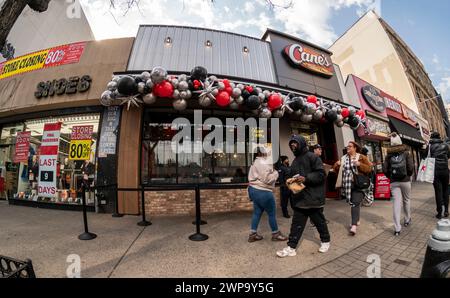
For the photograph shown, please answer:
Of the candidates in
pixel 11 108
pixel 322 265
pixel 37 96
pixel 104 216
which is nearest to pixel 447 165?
pixel 322 265

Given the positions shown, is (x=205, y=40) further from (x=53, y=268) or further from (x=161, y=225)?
(x=53, y=268)

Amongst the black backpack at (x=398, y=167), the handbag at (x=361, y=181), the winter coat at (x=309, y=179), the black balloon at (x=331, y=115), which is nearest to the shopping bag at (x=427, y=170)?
the black backpack at (x=398, y=167)

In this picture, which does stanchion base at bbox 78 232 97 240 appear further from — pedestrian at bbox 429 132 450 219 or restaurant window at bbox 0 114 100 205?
pedestrian at bbox 429 132 450 219

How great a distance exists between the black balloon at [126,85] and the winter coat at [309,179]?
13.2ft

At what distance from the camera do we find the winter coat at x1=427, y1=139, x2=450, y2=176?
5.02 metres

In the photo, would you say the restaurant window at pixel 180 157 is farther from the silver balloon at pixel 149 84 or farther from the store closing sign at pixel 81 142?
the store closing sign at pixel 81 142

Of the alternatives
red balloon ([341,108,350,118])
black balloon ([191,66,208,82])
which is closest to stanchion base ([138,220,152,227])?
black balloon ([191,66,208,82])

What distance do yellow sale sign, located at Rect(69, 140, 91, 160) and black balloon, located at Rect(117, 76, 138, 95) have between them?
281 cm

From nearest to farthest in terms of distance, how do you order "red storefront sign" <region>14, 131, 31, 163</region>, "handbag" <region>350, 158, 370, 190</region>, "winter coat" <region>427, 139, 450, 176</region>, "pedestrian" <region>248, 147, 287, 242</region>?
1. "pedestrian" <region>248, 147, 287, 242</region>
2. "handbag" <region>350, 158, 370, 190</region>
3. "winter coat" <region>427, 139, 450, 176</region>
4. "red storefront sign" <region>14, 131, 31, 163</region>

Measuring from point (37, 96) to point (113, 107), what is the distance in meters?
2.80

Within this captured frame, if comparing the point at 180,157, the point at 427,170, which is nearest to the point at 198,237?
the point at 180,157

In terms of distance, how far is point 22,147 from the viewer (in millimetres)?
8203
